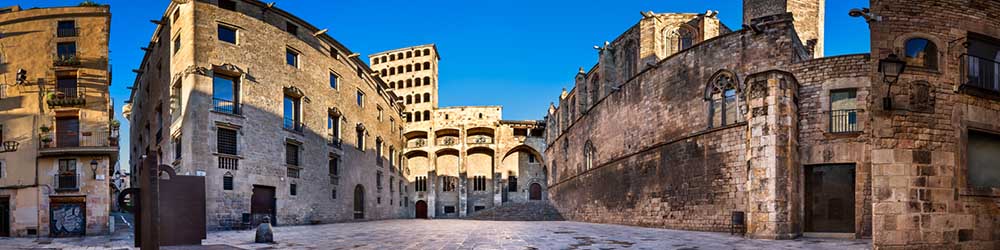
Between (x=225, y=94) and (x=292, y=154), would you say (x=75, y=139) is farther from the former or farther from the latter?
(x=292, y=154)

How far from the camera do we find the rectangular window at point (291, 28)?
27.8m

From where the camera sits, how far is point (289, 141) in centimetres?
2686

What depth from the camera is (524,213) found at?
39.2 m

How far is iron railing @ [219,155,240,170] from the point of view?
22.7 m

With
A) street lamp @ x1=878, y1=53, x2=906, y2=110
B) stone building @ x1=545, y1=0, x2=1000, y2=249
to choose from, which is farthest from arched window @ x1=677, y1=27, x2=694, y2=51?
street lamp @ x1=878, y1=53, x2=906, y2=110

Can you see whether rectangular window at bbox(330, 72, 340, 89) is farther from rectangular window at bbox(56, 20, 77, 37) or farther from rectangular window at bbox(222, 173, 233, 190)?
rectangular window at bbox(56, 20, 77, 37)

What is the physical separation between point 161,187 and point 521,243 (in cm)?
747

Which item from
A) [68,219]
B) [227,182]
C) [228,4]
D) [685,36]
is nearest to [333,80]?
[228,4]

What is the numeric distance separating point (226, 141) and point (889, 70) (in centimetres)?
2212

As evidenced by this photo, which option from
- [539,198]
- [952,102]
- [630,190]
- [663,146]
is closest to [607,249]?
[952,102]

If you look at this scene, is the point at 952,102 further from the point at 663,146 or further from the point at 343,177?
the point at 343,177

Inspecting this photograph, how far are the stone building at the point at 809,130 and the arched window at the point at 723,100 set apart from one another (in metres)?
0.04

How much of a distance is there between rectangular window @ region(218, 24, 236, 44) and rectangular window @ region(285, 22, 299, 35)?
3559mm

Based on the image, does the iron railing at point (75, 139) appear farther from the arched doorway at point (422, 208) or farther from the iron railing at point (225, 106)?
the arched doorway at point (422, 208)
